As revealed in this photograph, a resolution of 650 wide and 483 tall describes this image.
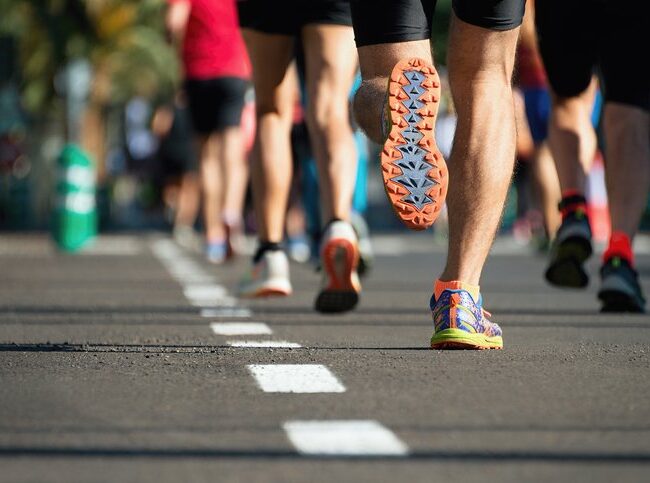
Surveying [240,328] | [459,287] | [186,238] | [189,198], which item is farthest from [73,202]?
[459,287]

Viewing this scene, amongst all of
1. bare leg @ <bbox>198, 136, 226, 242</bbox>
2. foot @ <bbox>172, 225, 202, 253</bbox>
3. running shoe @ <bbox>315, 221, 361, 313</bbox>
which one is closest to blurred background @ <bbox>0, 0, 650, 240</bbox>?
foot @ <bbox>172, 225, 202, 253</bbox>

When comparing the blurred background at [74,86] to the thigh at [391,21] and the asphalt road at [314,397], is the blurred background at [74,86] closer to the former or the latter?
the asphalt road at [314,397]

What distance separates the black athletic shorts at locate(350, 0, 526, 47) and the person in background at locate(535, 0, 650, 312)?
172 cm

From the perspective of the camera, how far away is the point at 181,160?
1973 centimetres

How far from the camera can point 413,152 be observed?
15.6ft

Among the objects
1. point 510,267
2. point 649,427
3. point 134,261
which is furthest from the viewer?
point 134,261

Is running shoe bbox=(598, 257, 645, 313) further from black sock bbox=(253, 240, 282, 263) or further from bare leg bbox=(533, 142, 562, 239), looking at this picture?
bare leg bbox=(533, 142, 562, 239)

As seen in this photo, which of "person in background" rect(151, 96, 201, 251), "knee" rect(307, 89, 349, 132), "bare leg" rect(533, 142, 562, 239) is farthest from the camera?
"person in background" rect(151, 96, 201, 251)

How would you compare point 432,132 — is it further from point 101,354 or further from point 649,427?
point 649,427

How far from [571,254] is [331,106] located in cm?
109

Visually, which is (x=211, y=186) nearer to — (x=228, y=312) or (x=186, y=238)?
(x=186, y=238)

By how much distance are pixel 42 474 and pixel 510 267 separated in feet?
27.6

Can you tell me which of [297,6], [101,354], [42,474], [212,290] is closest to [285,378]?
[101,354]

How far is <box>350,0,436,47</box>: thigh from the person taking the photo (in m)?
5.03
